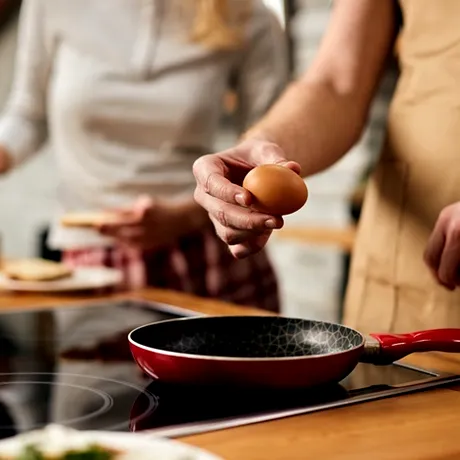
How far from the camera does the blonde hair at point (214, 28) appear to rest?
183 cm

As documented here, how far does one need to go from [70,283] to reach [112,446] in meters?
1.02

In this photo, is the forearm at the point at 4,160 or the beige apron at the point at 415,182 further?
the forearm at the point at 4,160

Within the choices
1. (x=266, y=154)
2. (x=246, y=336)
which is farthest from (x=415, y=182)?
(x=246, y=336)

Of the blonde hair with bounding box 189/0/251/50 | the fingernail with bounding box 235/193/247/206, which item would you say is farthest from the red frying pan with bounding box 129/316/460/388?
the blonde hair with bounding box 189/0/251/50

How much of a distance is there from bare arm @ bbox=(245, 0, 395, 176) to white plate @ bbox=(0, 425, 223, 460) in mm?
681

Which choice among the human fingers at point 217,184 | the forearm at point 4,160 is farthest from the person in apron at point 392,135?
the forearm at point 4,160

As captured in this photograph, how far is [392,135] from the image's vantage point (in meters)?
1.20

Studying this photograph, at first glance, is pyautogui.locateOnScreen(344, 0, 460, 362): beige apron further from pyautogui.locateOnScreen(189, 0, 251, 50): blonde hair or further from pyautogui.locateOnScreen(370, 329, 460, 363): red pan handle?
pyautogui.locateOnScreen(189, 0, 251, 50): blonde hair

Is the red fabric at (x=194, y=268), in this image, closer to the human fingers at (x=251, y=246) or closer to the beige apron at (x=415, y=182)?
the beige apron at (x=415, y=182)

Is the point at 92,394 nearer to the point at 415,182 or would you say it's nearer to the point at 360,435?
the point at 360,435

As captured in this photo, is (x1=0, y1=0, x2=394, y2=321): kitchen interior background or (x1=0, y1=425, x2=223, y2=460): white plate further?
(x1=0, y1=0, x2=394, y2=321): kitchen interior background

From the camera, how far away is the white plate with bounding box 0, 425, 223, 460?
1.49 ft

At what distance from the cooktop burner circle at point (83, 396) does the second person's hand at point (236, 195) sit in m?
0.18

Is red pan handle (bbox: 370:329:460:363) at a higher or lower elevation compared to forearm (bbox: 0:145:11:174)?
lower
